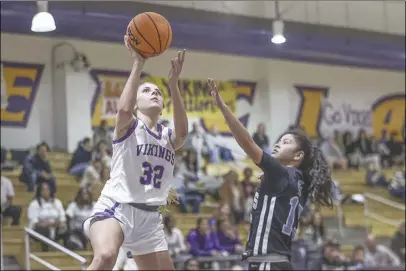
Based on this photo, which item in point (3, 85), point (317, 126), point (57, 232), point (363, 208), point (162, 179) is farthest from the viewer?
point (317, 126)

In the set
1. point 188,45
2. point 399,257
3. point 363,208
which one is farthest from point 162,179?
point 363,208

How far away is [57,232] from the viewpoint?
40.3 ft

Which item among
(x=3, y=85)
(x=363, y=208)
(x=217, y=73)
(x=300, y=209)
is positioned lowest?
(x=300, y=209)

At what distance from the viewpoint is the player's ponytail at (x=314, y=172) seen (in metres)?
5.98

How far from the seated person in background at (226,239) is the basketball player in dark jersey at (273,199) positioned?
24.2 ft

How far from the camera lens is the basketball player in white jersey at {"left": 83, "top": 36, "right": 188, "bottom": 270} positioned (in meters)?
5.04

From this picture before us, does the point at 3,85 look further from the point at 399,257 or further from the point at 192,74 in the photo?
the point at 399,257

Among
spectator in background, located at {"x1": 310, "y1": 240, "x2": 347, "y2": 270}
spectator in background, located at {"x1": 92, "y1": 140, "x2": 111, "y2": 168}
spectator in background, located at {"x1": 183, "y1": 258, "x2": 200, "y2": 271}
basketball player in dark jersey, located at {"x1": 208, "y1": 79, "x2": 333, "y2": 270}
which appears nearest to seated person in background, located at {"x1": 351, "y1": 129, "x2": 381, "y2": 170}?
spectator in background, located at {"x1": 310, "y1": 240, "x2": 347, "y2": 270}

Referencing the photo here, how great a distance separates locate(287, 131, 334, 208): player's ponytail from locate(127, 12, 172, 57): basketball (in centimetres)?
132

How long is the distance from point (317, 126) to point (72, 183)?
804 cm

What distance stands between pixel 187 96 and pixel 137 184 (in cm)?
1329

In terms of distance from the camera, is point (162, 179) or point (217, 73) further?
point (217, 73)

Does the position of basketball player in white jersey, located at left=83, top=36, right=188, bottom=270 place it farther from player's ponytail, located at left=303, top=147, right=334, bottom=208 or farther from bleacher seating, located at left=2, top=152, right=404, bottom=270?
bleacher seating, located at left=2, top=152, right=404, bottom=270

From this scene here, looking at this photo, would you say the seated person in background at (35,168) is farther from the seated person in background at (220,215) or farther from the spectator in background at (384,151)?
the spectator in background at (384,151)
